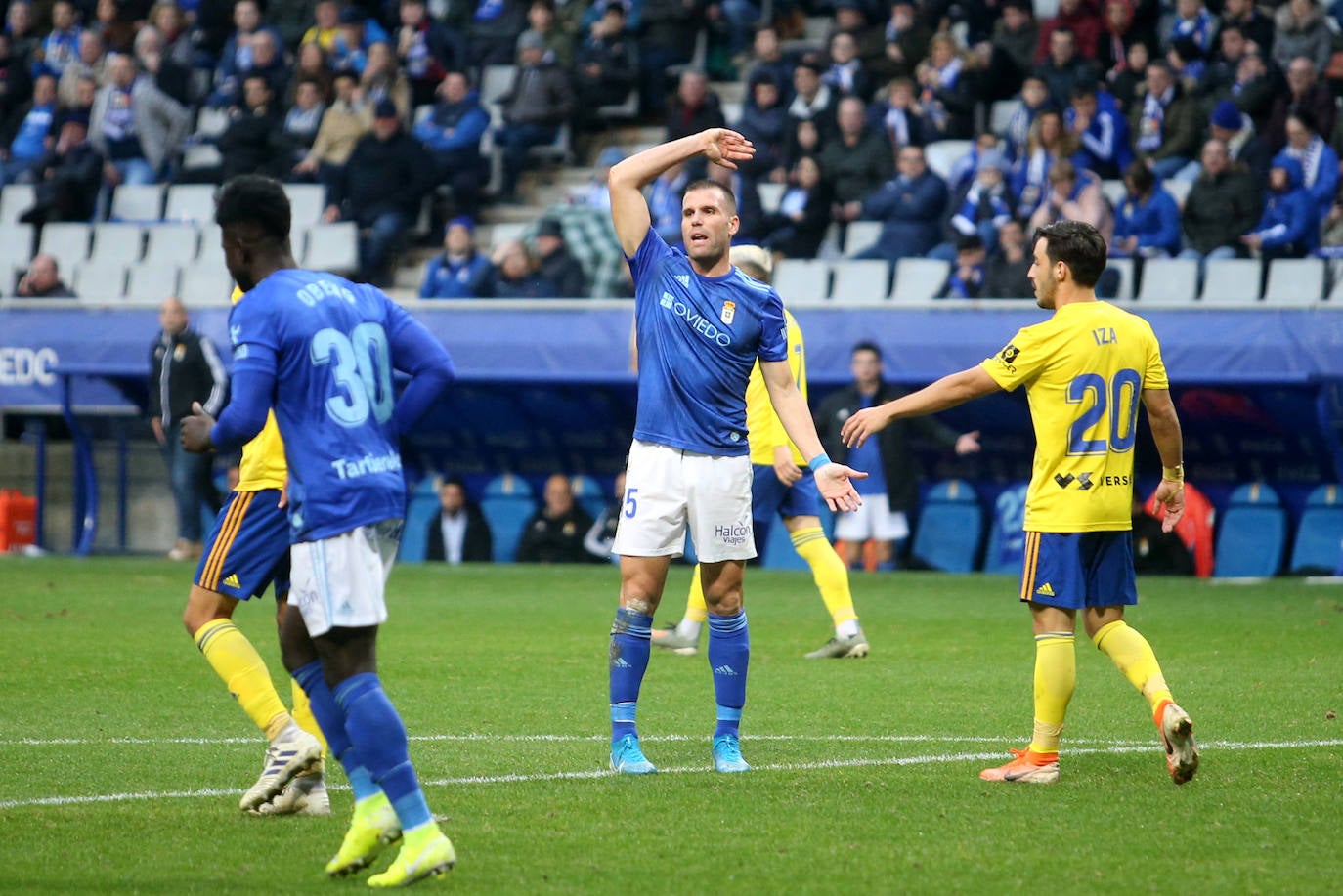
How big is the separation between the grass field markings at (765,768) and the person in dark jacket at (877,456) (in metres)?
8.26

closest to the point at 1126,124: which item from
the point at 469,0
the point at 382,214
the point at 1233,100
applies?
the point at 1233,100

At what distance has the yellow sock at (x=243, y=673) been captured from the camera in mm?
6277

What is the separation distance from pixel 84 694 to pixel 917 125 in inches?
479

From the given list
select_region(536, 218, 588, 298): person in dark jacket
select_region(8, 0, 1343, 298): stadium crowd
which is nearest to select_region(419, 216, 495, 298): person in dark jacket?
select_region(8, 0, 1343, 298): stadium crowd

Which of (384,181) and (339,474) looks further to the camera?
(384,181)

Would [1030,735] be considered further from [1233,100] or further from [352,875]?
[1233,100]

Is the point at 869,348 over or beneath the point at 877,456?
over

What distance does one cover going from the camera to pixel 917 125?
62.4 feet

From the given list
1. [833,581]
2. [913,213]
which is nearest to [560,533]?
[913,213]

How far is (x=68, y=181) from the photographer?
22.4 metres

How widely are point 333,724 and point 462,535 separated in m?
13.3

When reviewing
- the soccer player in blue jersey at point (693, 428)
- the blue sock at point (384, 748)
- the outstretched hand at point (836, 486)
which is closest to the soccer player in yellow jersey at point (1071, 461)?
the outstretched hand at point (836, 486)

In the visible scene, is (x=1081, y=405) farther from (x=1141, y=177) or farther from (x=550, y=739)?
(x=1141, y=177)

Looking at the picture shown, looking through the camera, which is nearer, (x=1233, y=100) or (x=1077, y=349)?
(x=1077, y=349)
